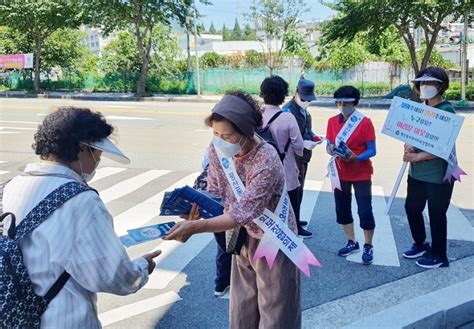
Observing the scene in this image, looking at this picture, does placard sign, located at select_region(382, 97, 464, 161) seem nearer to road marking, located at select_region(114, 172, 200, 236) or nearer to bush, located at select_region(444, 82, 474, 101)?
road marking, located at select_region(114, 172, 200, 236)

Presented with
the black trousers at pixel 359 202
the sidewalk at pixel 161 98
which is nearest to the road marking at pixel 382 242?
the black trousers at pixel 359 202

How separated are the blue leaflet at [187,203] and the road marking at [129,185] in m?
4.96

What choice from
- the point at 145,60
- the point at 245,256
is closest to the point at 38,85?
the point at 145,60

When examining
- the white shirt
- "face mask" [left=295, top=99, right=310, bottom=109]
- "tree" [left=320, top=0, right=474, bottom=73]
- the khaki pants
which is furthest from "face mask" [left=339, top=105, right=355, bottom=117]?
"tree" [left=320, top=0, right=474, bottom=73]

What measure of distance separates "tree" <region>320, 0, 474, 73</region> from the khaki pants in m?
19.3

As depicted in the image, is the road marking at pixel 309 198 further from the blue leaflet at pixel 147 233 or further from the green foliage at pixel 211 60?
the green foliage at pixel 211 60

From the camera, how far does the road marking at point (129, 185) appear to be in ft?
25.0

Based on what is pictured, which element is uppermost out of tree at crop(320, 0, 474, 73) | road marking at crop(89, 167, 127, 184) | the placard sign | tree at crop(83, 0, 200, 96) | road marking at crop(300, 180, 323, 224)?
tree at crop(83, 0, 200, 96)

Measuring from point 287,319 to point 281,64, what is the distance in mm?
30028

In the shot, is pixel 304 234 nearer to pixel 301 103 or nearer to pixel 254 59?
pixel 301 103

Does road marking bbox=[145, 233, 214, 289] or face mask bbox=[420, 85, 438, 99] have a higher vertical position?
face mask bbox=[420, 85, 438, 99]

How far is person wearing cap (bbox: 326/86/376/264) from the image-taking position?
14.9 ft

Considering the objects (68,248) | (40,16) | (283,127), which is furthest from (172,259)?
(40,16)

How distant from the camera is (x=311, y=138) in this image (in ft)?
17.7
